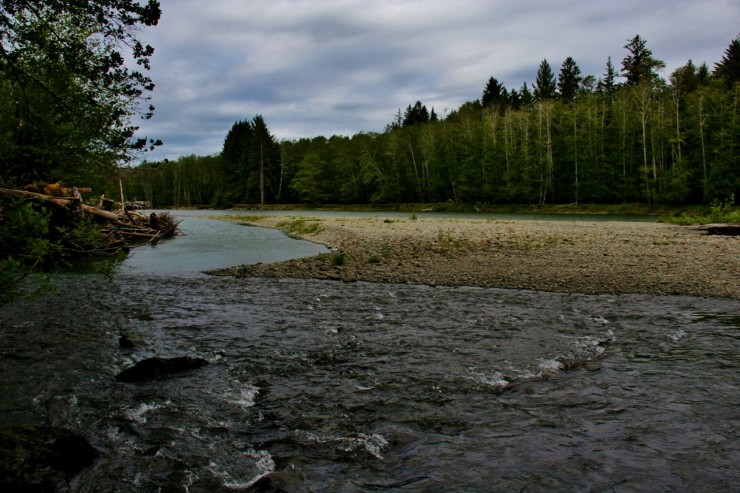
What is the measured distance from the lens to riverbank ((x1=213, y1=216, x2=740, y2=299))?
1398 centimetres

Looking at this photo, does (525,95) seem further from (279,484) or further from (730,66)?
(279,484)

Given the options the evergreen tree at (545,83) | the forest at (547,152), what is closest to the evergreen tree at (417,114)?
the forest at (547,152)

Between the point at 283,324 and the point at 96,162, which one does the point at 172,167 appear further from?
the point at 283,324

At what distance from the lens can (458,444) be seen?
17.4ft

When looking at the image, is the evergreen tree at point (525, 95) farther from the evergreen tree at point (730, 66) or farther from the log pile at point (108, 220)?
the log pile at point (108, 220)

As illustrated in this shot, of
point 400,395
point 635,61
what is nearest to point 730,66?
point 635,61

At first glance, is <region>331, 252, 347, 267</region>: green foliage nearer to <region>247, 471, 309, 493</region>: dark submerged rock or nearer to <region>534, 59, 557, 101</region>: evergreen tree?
<region>247, 471, 309, 493</region>: dark submerged rock

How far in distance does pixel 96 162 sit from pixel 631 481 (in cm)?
2728

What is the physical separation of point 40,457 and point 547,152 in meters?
74.8

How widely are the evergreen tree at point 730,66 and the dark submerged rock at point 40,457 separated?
79.7m

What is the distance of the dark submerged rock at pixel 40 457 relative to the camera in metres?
4.09

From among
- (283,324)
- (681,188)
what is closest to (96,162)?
(283,324)

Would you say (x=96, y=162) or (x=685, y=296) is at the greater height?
(x=96, y=162)

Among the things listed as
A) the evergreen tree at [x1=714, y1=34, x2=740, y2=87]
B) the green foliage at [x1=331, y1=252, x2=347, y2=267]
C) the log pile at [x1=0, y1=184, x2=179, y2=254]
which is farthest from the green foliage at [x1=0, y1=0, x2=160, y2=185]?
the evergreen tree at [x1=714, y1=34, x2=740, y2=87]
